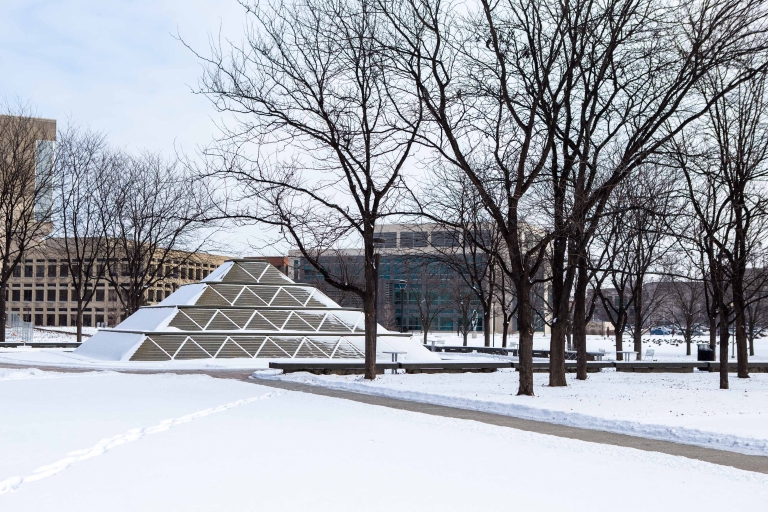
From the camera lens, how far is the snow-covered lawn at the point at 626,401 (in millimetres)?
12242

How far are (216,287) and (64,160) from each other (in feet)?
29.2

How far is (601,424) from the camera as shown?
13.4m

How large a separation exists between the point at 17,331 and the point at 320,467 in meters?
55.1

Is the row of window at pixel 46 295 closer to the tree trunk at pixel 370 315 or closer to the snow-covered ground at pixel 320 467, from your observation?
the tree trunk at pixel 370 315

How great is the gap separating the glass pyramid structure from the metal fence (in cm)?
1957

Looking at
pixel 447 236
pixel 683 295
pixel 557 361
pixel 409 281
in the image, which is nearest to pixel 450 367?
pixel 557 361

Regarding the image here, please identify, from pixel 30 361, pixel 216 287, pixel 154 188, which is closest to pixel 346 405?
pixel 30 361

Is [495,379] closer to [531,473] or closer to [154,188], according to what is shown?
[531,473]

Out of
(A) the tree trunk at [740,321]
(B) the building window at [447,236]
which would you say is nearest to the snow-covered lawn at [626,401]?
(A) the tree trunk at [740,321]

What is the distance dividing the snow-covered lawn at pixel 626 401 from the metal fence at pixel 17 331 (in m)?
35.8

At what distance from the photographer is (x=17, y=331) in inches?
2287

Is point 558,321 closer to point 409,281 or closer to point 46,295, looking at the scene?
point 409,281

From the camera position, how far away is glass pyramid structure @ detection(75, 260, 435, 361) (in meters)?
33.0

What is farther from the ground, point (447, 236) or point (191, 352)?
point (447, 236)
